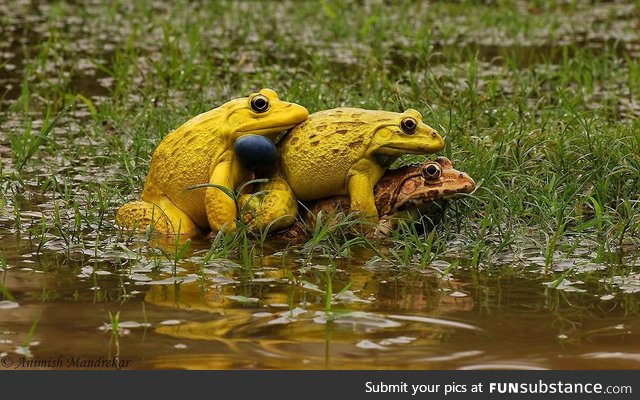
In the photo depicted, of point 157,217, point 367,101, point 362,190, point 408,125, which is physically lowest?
point 157,217

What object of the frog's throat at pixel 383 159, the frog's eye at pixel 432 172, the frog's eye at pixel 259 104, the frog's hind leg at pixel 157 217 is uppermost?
the frog's eye at pixel 259 104

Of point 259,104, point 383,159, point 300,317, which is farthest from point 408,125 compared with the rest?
point 300,317

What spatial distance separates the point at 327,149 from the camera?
5.22 m

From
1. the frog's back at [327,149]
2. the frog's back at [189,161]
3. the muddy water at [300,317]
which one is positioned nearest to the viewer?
the muddy water at [300,317]

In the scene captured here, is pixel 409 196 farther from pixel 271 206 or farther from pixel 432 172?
pixel 271 206

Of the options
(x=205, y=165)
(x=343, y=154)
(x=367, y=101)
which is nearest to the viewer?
(x=343, y=154)

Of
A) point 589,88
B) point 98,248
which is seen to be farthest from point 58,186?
point 589,88

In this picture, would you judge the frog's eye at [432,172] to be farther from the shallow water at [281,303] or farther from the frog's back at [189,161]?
the frog's back at [189,161]

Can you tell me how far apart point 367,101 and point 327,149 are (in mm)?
2080

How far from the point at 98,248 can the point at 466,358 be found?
1.94 m

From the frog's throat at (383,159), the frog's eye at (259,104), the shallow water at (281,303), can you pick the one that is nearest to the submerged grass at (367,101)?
the shallow water at (281,303)

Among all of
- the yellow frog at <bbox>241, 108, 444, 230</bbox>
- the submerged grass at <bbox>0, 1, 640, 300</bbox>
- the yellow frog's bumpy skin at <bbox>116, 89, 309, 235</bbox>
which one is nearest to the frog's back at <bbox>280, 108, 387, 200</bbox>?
the yellow frog at <bbox>241, 108, 444, 230</bbox>

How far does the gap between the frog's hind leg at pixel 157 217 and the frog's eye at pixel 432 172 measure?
1.08 metres

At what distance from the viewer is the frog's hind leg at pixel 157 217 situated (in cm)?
538
